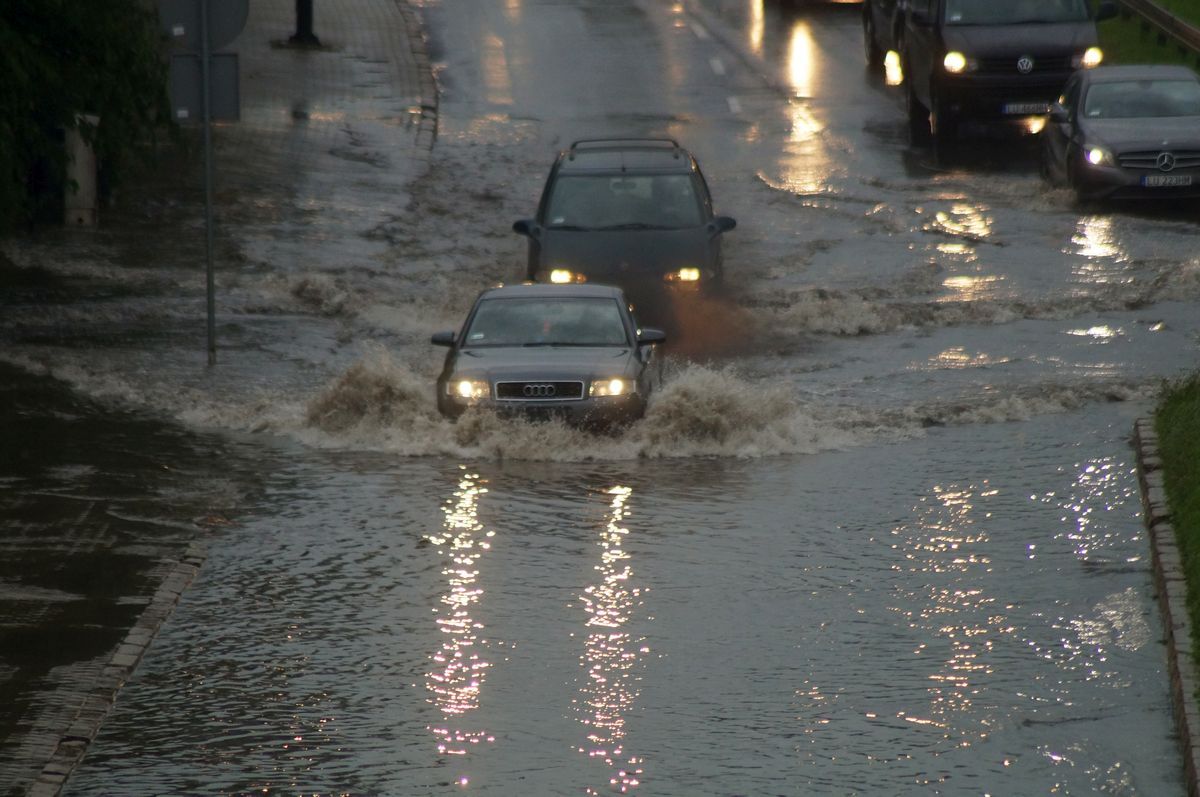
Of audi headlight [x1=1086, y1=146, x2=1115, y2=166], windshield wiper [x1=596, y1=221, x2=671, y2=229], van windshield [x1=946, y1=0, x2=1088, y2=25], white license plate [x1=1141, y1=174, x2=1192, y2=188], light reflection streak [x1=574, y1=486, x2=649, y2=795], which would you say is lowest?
light reflection streak [x1=574, y1=486, x2=649, y2=795]

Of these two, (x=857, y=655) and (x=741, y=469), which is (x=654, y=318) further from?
(x=857, y=655)

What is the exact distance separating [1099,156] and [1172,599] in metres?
15.5

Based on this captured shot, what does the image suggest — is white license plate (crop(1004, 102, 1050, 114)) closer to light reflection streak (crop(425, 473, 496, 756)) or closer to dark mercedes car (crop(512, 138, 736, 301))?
dark mercedes car (crop(512, 138, 736, 301))

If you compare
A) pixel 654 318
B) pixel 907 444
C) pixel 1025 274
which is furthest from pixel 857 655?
pixel 1025 274

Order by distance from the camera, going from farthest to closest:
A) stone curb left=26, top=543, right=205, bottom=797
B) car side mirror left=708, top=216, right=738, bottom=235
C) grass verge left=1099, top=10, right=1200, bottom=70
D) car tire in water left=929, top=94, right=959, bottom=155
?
grass verge left=1099, top=10, right=1200, bottom=70 → car tire in water left=929, top=94, right=959, bottom=155 → car side mirror left=708, top=216, right=738, bottom=235 → stone curb left=26, top=543, right=205, bottom=797

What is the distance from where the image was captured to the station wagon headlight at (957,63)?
28250mm

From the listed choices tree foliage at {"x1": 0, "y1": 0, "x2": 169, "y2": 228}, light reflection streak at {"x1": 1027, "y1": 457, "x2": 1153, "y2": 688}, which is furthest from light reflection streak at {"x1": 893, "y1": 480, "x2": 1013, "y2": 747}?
tree foliage at {"x1": 0, "y1": 0, "x2": 169, "y2": 228}

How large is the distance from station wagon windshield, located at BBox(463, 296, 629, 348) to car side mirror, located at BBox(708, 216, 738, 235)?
11.6ft

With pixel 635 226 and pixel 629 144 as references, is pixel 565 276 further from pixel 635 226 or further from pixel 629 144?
pixel 629 144

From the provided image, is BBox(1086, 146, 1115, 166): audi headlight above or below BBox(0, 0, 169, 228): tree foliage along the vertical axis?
below

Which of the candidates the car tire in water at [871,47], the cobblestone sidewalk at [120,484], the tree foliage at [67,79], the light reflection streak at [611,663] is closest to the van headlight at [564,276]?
the tree foliage at [67,79]

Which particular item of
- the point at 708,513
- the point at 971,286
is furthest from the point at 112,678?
the point at 971,286

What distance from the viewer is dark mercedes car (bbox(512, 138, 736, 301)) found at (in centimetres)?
2009

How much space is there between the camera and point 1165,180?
25.1m
